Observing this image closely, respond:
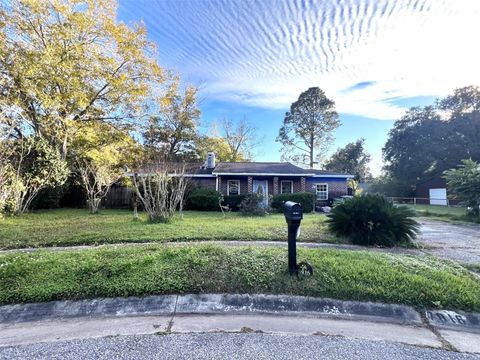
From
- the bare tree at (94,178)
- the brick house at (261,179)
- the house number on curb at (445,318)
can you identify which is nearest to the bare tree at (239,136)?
the brick house at (261,179)

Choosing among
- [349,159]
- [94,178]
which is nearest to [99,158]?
[94,178]

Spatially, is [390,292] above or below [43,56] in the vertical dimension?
below

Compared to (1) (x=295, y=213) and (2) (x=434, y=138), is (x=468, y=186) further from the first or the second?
(2) (x=434, y=138)

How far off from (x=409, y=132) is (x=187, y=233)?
36614 millimetres

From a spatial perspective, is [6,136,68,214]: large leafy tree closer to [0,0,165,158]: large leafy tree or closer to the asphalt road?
[0,0,165,158]: large leafy tree

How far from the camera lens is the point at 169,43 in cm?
1112

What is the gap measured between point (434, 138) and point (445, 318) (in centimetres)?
3760

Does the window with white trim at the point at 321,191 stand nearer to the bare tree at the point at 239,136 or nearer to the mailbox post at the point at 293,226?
the bare tree at the point at 239,136

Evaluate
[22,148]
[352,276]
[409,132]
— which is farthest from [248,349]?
[409,132]

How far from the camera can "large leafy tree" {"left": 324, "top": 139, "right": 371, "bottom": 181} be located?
38.6 metres

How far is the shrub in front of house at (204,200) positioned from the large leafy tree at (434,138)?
29.6 meters

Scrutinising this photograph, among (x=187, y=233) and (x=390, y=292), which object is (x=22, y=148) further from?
(x=390, y=292)

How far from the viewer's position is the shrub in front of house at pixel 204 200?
1617cm

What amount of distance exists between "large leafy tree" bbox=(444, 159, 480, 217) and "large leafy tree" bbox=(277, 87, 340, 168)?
24439mm
